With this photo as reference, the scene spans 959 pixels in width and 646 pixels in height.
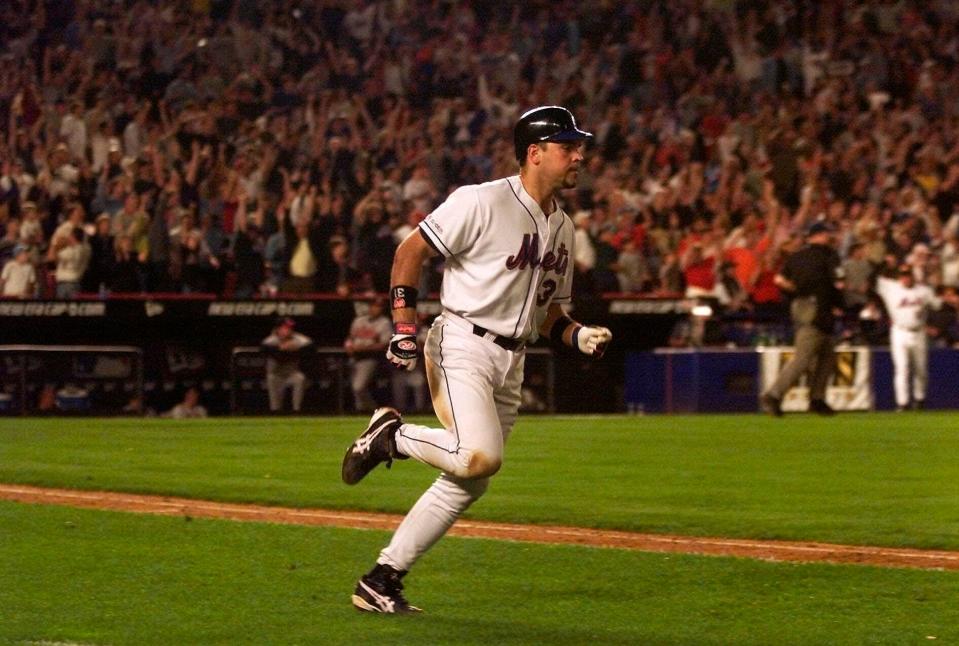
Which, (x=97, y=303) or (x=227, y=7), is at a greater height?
(x=227, y=7)

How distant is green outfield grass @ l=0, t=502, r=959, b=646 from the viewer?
19.6 feet

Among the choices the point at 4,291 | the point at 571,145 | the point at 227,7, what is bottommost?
the point at 4,291

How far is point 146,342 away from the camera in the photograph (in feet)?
61.3

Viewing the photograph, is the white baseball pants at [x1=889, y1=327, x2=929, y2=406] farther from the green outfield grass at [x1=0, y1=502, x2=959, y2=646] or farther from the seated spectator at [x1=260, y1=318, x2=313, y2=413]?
the green outfield grass at [x1=0, y1=502, x2=959, y2=646]

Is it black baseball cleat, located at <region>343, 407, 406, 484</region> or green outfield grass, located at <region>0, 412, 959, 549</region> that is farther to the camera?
green outfield grass, located at <region>0, 412, 959, 549</region>

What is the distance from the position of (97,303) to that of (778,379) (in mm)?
7535

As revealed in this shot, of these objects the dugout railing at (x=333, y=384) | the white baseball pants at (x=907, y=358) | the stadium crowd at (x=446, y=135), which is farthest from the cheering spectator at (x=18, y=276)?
the white baseball pants at (x=907, y=358)

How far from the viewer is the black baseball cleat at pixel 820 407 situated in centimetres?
1831

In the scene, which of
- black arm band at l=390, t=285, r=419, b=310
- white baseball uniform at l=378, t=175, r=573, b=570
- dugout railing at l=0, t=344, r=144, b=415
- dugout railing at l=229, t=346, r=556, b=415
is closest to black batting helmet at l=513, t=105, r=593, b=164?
white baseball uniform at l=378, t=175, r=573, b=570

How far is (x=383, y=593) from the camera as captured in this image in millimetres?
6297

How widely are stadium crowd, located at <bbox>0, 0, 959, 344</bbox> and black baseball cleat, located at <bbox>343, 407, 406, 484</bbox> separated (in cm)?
1232

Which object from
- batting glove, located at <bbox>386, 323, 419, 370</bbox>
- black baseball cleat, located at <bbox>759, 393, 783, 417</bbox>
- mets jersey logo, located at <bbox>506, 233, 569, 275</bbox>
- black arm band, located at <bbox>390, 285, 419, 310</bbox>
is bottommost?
black baseball cleat, located at <bbox>759, 393, 783, 417</bbox>

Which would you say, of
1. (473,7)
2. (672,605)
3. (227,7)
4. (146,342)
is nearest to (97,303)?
(146,342)

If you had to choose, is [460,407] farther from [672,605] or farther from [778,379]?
[778,379]
